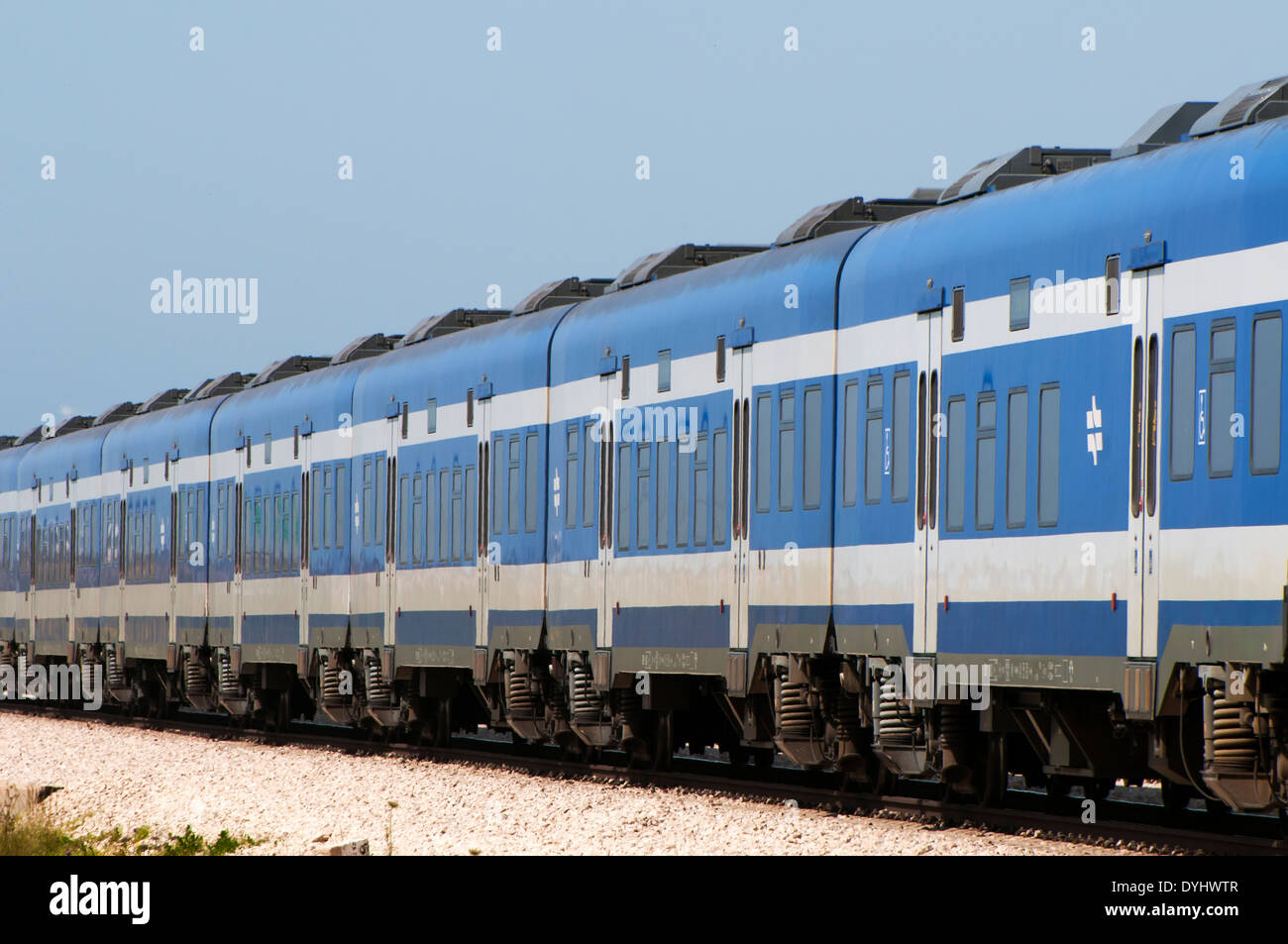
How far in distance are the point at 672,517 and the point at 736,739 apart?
9.90 ft

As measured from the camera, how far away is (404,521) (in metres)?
27.9

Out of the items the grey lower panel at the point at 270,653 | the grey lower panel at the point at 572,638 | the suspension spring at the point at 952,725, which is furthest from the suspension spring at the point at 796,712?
the grey lower panel at the point at 270,653

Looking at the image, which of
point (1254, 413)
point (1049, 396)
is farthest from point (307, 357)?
point (1254, 413)

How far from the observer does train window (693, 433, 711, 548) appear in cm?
2044

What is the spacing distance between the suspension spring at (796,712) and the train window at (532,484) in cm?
571

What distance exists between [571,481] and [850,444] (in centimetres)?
593

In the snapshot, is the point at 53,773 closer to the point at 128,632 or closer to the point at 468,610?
the point at 468,610

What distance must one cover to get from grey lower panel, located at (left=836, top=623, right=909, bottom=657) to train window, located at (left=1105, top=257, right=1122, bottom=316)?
3502 millimetres

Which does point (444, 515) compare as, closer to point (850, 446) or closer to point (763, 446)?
point (763, 446)

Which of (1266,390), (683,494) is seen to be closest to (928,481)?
(1266,390)

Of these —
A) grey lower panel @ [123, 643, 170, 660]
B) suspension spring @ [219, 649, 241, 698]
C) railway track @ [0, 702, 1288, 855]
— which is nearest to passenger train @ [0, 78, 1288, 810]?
railway track @ [0, 702, 1288, 855]

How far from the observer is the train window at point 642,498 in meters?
21.6

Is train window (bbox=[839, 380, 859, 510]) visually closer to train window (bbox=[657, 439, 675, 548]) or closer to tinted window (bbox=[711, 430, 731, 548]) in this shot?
tinted window (bbox=[711, 430, 731, 548])

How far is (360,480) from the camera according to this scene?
2948 centimetres
